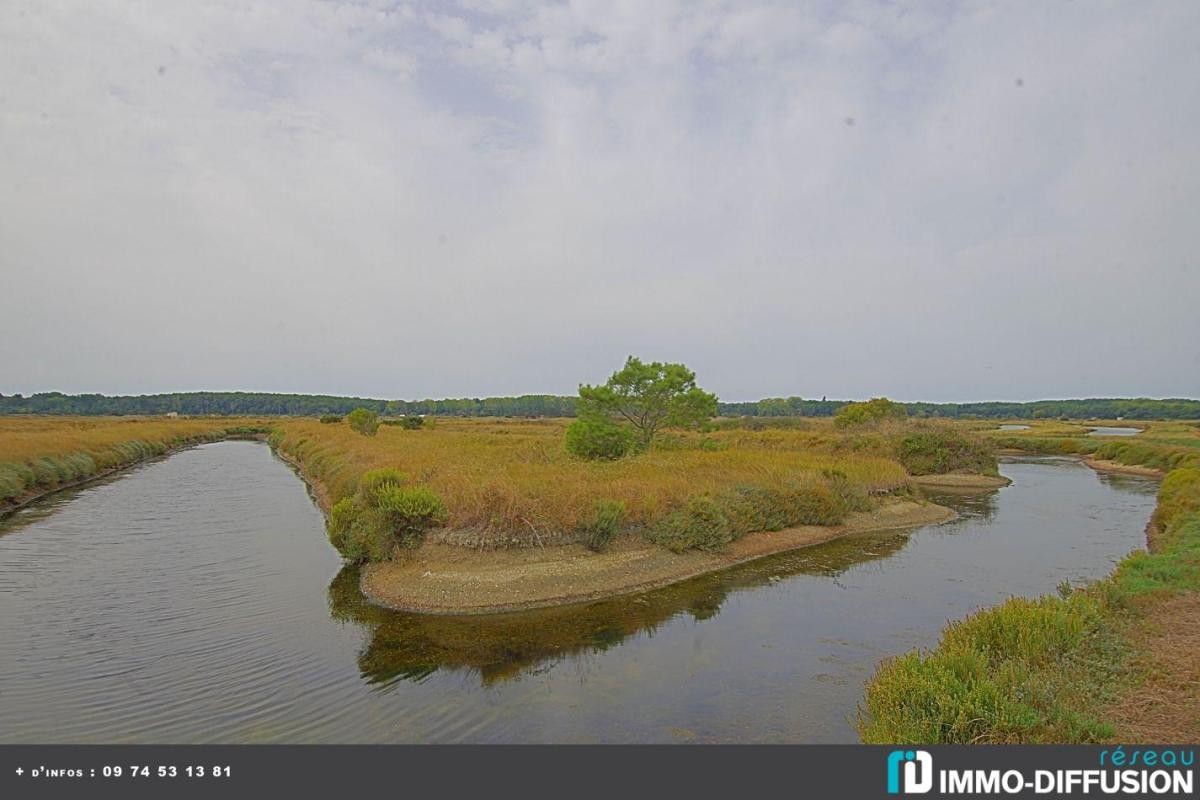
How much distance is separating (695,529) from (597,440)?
48.2ft

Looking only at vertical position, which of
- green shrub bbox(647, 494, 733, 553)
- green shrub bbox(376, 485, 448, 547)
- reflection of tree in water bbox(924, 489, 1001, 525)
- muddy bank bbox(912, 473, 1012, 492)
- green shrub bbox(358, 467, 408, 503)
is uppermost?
green shrub bbox(358, 467, 408, 503)

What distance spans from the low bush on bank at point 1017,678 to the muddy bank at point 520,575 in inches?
307


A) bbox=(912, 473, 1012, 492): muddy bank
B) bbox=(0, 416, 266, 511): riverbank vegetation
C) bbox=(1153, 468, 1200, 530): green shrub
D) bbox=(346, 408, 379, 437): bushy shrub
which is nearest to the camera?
bbox=(1153, 468, 1200, 530): green shrub

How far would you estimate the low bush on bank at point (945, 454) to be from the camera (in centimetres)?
4303

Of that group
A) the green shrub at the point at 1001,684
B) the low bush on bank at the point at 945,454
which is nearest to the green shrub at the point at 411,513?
the green shrub at the point at 1001,684

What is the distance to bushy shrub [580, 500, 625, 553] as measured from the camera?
691 inches

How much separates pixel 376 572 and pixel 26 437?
34700 mm

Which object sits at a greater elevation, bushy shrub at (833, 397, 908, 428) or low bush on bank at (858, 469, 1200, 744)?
bushy shrub at (833, 397, 908, 428)

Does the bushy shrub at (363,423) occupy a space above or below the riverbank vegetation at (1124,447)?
above
